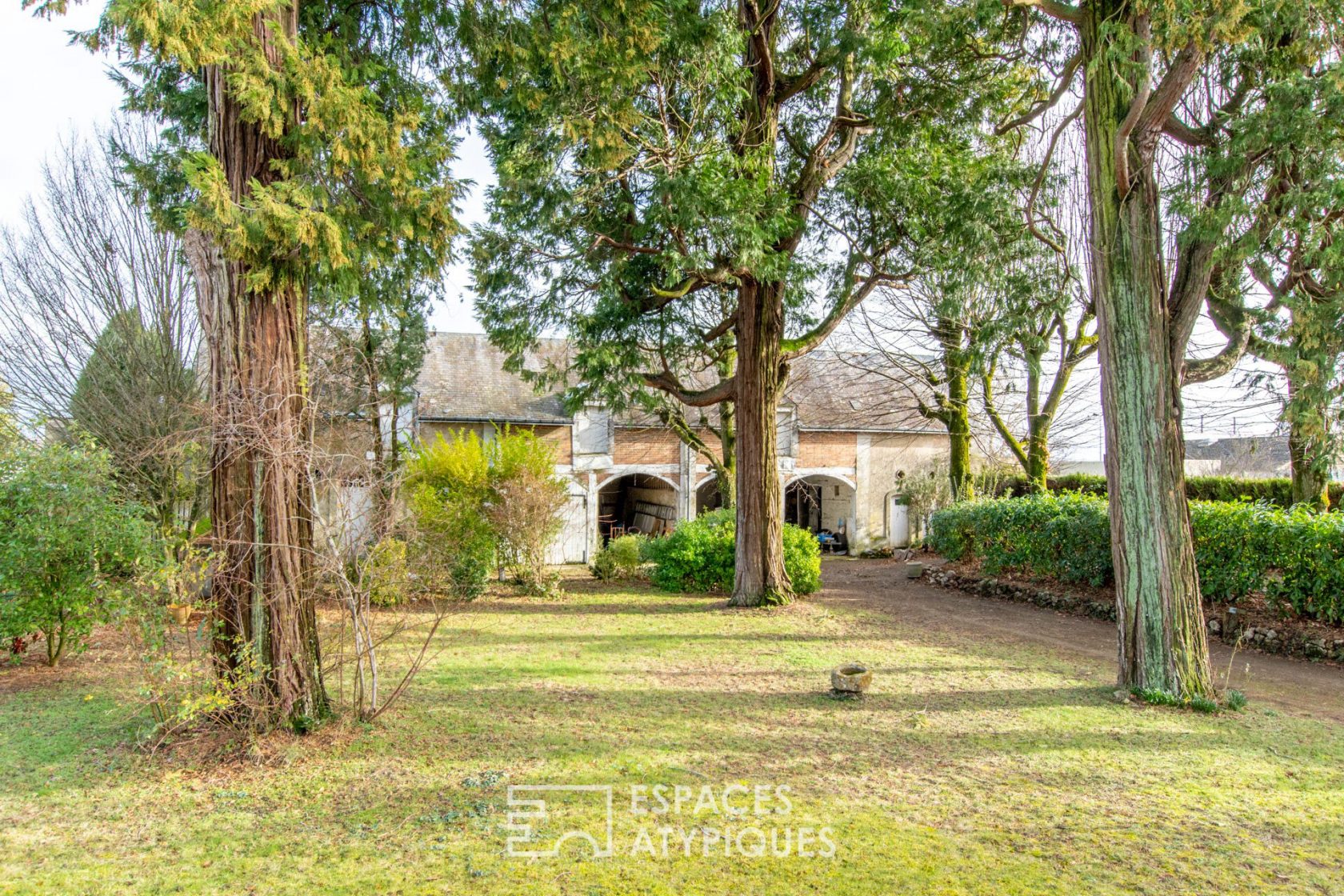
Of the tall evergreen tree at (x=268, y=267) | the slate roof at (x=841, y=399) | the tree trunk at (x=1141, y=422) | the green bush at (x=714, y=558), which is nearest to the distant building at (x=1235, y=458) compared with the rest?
the slate roof at (x=841, y=399)

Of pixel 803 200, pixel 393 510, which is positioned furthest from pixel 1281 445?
pixel 393 510

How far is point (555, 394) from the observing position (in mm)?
19328

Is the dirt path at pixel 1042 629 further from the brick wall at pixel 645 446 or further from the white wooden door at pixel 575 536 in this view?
the white wooden door at pixel 575 536

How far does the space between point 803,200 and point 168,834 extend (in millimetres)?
10313

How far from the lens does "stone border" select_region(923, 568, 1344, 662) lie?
819cm

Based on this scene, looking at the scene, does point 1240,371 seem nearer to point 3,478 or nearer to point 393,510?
point 393,510

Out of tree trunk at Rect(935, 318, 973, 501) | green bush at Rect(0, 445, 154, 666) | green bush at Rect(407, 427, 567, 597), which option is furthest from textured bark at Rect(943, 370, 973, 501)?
green bush at Rect(0, 445, 154, 666)

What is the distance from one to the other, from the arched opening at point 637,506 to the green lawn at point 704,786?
1479cm

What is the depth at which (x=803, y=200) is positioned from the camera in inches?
439

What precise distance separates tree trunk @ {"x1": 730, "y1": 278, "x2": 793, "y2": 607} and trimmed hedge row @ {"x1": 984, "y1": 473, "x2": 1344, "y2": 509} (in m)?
6.52

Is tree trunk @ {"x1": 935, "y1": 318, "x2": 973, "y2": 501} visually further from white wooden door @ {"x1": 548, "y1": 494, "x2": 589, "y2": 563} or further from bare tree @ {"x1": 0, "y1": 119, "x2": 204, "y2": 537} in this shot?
bare tree @ {"x1": 0, "y1": 119, "x2": 204, "y2": 537}

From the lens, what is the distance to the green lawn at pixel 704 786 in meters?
3.46

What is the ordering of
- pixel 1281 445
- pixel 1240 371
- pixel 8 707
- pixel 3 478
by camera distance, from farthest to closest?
pixel 1281 445, pixel 1240 371, pixel 3 478, pixel 8 707

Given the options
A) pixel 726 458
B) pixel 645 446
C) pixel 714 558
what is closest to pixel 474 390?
pixel 645 446
